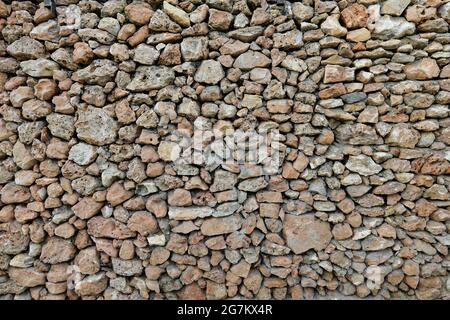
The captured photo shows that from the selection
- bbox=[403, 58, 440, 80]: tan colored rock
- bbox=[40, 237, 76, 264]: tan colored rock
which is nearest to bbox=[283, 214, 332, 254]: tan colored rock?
bbox=[403, 58, 440, 80]: tan colored rock

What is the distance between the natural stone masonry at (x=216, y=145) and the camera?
2520 millimetres

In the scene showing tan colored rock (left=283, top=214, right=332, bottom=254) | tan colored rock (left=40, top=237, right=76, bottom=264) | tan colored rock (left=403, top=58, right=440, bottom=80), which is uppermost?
tan colored rock (left=403, top=58, right=440, bottom=80)

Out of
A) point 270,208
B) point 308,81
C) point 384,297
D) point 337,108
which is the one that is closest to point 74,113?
point 270,208

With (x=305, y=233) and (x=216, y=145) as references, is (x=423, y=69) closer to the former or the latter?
(x=305, y=233)

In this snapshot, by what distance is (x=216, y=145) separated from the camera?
8.45 ft

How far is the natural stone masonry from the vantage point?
252 cm

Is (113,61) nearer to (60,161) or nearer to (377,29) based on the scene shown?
→ (60,161)

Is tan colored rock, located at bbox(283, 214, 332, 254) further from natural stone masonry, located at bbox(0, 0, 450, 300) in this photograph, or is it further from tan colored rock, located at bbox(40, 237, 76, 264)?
tan colored rock, located at bbox(40, 237, 76, 264)

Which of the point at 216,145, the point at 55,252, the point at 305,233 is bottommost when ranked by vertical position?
the point at 55,252

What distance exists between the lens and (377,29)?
8.21ft

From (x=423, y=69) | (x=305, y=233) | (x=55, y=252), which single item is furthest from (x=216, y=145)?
(x=423, y=69)

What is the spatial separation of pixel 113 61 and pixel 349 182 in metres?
2.61

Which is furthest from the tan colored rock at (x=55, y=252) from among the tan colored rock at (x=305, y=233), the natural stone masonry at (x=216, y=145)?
the tan colored rock at (x=305, y=233)

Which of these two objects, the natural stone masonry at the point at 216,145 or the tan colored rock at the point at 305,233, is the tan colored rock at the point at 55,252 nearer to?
the natural stone masonry at the point at 216,145
